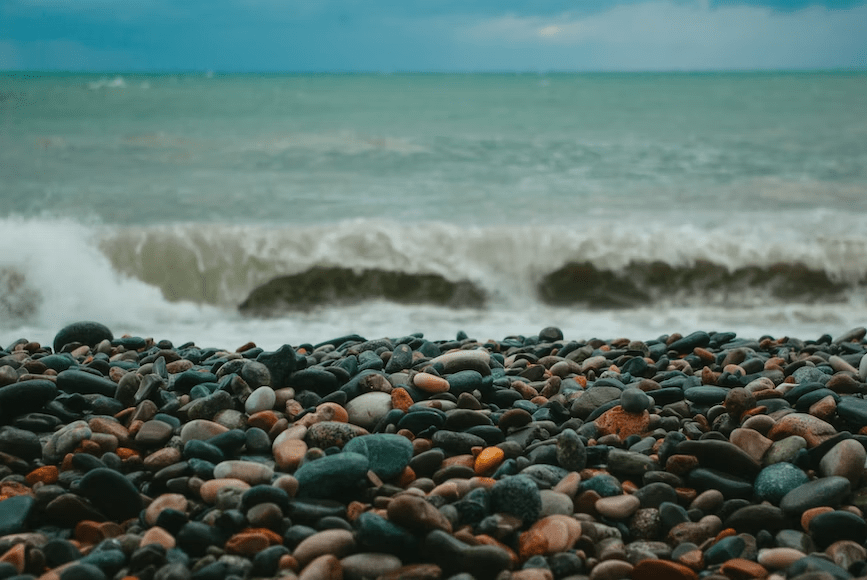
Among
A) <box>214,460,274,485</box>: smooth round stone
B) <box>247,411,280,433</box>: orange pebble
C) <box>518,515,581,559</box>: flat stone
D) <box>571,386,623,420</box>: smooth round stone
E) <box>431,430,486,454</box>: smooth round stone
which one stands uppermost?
<box>571,386,623,420</box>: smooth round stone

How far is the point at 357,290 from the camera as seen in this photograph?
23.7ft

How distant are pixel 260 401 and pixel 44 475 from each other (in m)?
0.68

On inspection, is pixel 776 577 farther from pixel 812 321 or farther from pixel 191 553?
pixel 812 321

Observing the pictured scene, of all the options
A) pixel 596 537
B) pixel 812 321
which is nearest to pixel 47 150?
pixel 812 321

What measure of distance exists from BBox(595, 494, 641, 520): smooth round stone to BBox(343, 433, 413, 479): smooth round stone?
1.90ft

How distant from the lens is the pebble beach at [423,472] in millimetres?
1647

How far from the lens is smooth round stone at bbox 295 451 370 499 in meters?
1.87

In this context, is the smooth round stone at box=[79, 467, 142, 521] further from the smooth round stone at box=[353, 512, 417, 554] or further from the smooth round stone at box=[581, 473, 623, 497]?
the smooth round stone at box=[581, 473, 623, 497]

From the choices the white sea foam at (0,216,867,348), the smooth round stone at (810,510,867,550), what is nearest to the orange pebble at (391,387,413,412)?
the smooth round stone at (810,510,867,550)

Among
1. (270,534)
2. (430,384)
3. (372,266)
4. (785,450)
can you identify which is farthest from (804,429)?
(372,266)

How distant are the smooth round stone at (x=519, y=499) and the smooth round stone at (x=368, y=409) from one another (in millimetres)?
608

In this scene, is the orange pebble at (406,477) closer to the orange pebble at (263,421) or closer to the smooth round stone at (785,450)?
the orange pebble at (263,421)

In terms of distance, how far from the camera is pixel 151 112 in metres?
24.3

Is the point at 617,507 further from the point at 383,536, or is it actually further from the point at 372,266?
the point at 372,266
